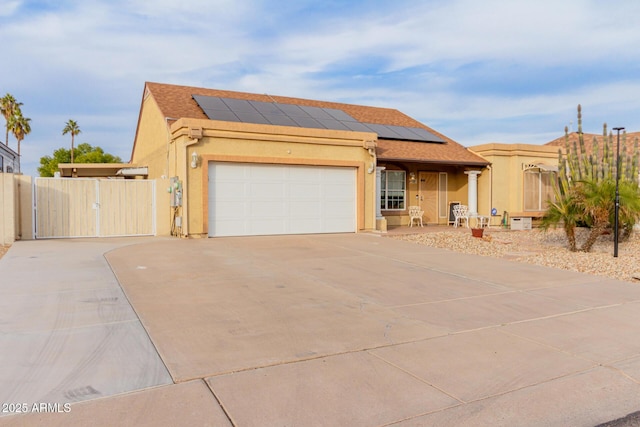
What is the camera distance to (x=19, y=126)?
4872cm

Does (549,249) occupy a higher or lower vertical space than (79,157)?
lower

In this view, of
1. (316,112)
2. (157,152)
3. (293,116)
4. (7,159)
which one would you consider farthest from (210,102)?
(7,159)

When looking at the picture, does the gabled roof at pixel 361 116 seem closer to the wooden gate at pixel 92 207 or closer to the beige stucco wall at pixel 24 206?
the wooden gate at pixel 92 207

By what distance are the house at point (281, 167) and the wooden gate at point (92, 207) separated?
1.94 feet

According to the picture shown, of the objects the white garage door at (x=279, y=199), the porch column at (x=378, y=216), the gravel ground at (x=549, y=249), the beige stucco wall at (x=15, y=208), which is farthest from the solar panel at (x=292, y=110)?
the beige stucco wall at (x=15, y=208)

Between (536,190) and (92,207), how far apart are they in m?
18.3

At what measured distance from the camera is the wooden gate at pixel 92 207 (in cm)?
1550

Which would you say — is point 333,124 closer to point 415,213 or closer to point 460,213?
point 415,213

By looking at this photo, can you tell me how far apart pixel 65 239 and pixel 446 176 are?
630 inches

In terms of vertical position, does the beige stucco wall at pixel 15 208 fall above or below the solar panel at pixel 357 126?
below

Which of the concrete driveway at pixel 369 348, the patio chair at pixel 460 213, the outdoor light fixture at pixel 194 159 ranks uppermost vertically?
the outdoor light fixture at pixel 194 159

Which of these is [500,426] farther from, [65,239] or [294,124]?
[294,124]

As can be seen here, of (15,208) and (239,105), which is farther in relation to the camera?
(239,105)

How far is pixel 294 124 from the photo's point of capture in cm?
1914
